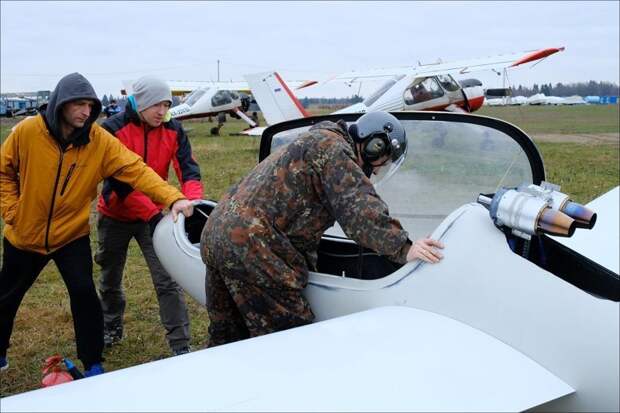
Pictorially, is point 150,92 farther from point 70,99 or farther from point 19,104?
point 19,104

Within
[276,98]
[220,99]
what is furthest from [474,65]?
[220,99]

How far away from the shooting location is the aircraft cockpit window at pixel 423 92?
16969mm

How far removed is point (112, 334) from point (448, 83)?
14.6m

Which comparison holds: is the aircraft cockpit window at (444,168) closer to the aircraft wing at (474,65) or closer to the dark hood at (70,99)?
the dark hood at (70,99)

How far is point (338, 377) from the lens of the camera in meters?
1.90

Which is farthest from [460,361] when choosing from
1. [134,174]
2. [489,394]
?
[134,174]

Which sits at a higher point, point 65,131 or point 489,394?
point 65,131

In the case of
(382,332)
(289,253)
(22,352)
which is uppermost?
(289,253)

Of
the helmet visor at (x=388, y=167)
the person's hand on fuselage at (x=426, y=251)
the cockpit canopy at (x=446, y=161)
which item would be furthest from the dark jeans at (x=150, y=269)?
the person's hand on fuselage at (x=426, y=251)

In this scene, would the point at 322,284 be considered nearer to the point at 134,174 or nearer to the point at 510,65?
the point at 134,174

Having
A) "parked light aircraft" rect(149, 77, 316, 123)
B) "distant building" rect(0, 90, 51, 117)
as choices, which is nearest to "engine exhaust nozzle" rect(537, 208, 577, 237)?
"parked light aircraft" rect(149, 77, 316, 123)

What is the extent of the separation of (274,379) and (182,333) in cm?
224

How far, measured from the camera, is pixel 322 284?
2.85 metres

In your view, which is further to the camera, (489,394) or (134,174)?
(134,174)
